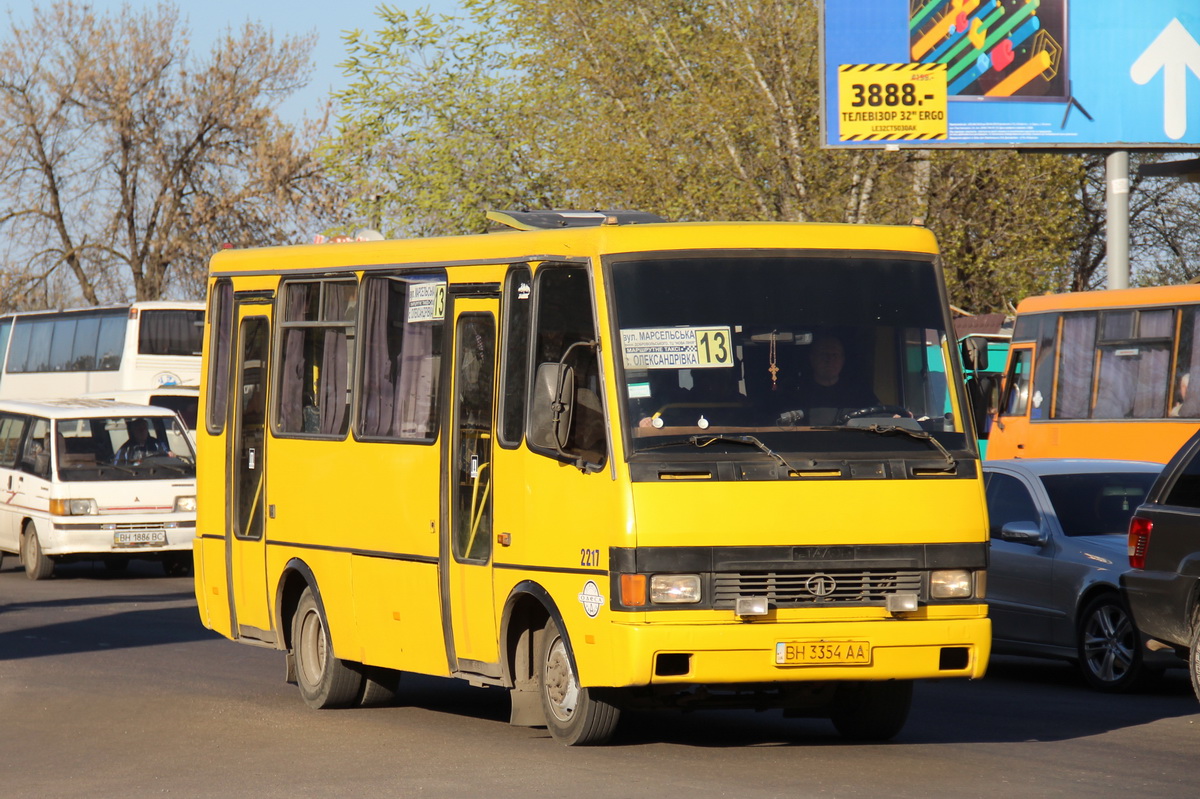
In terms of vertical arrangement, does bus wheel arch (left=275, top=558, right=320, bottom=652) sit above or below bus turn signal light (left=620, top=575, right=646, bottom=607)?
below

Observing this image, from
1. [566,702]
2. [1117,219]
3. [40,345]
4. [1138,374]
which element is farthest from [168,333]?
[566,702]

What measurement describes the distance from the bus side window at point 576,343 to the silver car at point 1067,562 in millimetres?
4634

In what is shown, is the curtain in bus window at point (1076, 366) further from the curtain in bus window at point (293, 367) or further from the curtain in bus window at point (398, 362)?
the curtain in bus window at point (398, 362)

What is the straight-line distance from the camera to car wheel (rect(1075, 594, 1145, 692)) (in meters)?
12.8

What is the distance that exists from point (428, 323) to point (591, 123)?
93.2ft

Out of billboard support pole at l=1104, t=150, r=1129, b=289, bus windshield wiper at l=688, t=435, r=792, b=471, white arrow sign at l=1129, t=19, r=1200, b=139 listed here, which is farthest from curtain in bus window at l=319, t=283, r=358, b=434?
white arrow sign at l=1129, t=19, r=1200, b=139

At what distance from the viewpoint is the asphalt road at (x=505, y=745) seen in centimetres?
874

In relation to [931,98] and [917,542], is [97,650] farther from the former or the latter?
[931,98]

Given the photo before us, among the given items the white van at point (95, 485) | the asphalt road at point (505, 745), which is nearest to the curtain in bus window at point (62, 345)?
the white van at point (95, 485)

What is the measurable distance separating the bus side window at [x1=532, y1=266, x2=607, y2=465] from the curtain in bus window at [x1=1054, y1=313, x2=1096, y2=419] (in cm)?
1517

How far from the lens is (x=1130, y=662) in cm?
1286

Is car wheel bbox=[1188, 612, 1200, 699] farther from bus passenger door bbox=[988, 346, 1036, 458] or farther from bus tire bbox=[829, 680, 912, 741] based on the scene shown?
bus passenger door bbox=[988, 346, 1036, 458]

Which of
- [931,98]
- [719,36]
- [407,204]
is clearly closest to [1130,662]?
[931,98]

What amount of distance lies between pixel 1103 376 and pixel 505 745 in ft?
49.6
